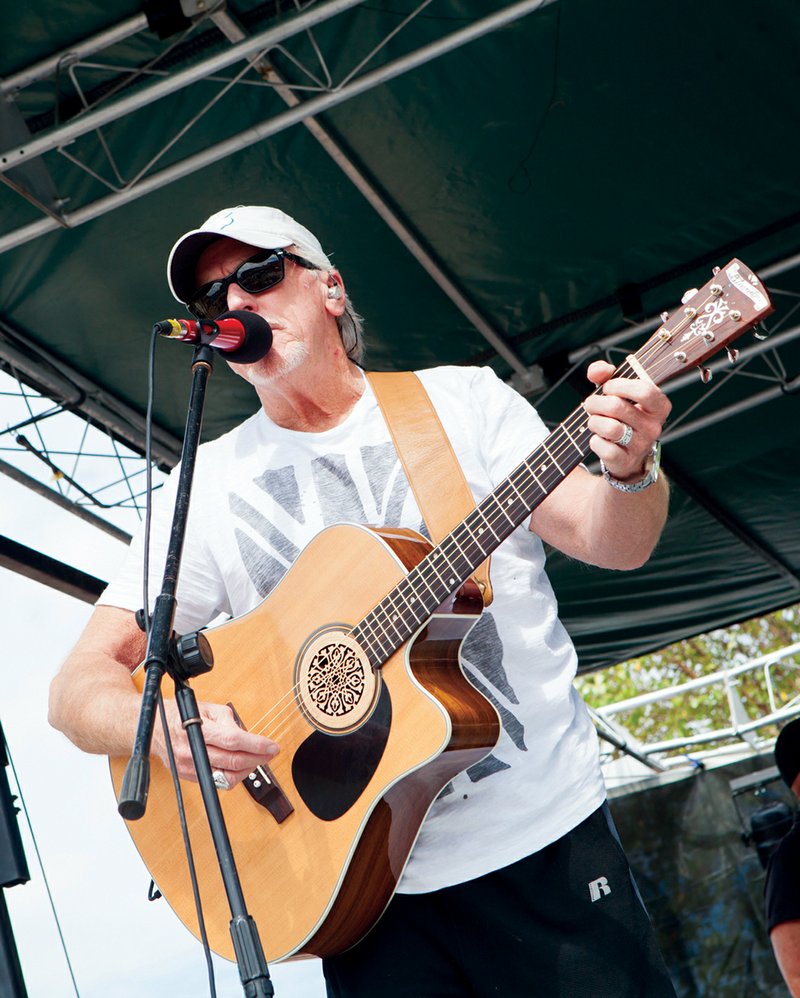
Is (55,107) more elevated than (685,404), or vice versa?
(55,107)

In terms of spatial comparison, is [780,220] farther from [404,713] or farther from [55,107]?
[404,713]

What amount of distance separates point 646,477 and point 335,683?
0.76 metres

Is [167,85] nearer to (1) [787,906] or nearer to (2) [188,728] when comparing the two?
(2) [188,728]

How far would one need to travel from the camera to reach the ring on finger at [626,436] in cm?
191

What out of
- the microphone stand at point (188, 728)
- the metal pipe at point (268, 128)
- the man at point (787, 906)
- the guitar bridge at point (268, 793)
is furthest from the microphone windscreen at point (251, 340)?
the man at point (787, 906)

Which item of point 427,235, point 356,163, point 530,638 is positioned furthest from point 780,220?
point 530,638

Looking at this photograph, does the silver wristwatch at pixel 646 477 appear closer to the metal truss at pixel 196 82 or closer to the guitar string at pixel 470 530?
the guitar string at pixel 470 530

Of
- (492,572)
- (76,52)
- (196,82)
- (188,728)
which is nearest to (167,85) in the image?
(196,82)

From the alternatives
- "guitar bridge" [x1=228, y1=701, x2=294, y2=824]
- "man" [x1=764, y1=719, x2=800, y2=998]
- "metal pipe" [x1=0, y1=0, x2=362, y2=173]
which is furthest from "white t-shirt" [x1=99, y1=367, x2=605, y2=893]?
"man" [x1=764, y1=719, x2=800, y2=998]

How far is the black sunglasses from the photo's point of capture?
8.63 ft

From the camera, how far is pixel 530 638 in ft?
7.55

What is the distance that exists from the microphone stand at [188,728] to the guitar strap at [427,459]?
514 mm

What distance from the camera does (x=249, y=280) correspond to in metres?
2.63

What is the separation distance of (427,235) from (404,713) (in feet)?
12.3
